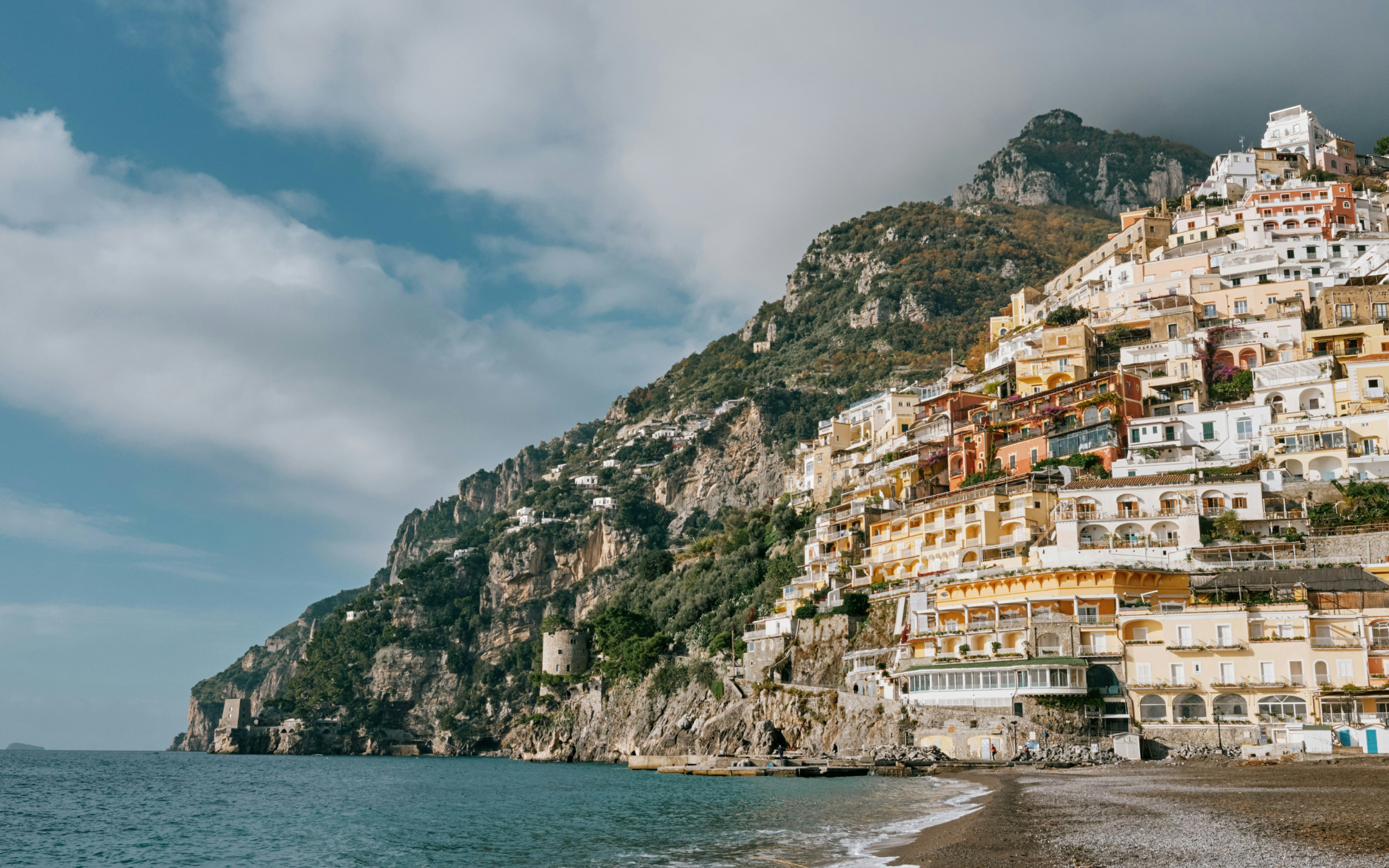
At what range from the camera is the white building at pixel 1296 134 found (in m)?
103

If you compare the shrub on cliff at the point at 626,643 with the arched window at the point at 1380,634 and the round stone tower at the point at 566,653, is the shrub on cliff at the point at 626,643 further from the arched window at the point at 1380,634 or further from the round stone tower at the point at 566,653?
the arched window at the point at 1380,634

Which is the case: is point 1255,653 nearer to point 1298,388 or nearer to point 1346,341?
point 1298,388

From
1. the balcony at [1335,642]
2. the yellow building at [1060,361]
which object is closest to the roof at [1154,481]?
the balcony at [1335,642]

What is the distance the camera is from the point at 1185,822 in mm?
24016

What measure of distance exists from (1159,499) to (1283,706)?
1366cm

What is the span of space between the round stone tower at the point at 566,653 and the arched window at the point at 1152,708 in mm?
64659

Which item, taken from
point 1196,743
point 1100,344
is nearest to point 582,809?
point 1196,743

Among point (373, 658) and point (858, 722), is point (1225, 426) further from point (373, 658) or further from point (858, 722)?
point (373, 658)

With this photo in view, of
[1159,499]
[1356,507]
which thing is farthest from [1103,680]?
[1356,507]

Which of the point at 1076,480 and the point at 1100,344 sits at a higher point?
the point at 1100,344

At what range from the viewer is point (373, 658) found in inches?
5192

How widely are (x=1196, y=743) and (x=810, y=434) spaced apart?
287 feet

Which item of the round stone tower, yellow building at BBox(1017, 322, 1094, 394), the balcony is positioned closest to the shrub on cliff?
the round stone tower

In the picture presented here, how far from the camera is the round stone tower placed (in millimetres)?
101688
